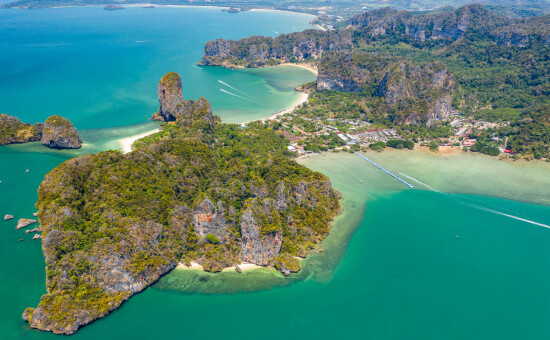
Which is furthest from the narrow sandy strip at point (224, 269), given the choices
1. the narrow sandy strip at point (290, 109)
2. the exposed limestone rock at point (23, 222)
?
the narrow sandy strip at point (290, 109)

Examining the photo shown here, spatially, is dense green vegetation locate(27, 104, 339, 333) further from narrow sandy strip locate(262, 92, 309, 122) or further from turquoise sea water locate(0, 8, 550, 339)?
narrow sandy strip locate(262, 92, 309, 122)

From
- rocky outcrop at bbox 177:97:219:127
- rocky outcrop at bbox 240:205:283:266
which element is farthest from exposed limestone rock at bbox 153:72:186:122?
rocky outcrop at bbox 240:205:283:266

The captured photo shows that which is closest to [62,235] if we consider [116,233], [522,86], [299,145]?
[116,233]

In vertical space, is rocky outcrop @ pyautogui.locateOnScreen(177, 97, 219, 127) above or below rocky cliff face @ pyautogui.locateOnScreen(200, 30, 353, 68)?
below

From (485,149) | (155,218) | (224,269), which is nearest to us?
(224,269)

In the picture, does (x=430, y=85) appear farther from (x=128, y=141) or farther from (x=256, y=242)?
(x=128, y=141)

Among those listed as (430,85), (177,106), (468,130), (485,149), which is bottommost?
(485,149)

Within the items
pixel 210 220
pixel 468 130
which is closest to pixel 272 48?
pixel 468 130
